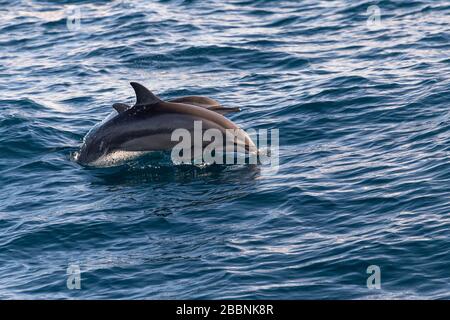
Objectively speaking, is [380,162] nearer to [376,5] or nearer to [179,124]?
[179,124]

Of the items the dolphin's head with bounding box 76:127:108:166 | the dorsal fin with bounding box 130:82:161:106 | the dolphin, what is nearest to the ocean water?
the dolphin's head with bounding box 76:127:108:166

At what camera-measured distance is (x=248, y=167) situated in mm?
18938

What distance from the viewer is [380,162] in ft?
60.5

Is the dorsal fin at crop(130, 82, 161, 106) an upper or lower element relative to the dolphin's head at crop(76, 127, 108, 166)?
upper

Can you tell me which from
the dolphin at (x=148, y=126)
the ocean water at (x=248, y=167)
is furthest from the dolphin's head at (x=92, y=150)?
the ocean water at (x=248, y=167)

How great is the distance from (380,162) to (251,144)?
8.18ft

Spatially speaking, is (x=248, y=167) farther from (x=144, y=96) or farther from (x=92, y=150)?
(x=92, y=150)

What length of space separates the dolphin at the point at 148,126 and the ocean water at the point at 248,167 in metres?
0.40

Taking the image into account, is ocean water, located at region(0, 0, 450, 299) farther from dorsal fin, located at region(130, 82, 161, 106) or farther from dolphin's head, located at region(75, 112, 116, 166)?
dorsal fin, located at region(130, 82, 161, 106)

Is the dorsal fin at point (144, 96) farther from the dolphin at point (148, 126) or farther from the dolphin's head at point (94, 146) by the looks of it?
the dolphin's head at point (94, 146)

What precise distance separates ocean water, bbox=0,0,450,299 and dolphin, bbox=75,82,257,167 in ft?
1.31

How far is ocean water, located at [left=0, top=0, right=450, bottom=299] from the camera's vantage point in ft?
47.4

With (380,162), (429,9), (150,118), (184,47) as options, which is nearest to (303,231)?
(380,162)

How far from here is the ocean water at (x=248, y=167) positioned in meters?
14.5
